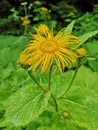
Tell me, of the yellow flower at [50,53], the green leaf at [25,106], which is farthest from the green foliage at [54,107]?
the yellow flower at [50,53]

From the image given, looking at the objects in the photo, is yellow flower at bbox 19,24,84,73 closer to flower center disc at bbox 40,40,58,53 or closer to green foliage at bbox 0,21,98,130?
flower center disc at bbox 40,40,58,53

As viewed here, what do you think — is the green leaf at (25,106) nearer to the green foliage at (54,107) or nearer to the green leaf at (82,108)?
the green foliage at (54,107)

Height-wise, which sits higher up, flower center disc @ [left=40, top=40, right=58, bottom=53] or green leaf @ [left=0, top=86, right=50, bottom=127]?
flower center disc @ [left=40, top=40, right=58, bottom=53]

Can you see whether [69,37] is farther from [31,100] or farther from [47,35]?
[31,100]

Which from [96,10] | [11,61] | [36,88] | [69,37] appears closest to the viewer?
[69,37]

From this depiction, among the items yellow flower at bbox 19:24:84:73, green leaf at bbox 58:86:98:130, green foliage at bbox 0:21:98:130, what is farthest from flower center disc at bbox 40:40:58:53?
green leaf at bbox 58:86:98:130

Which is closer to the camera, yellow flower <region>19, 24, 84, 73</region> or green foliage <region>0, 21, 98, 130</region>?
yellow flower <region>19, 24, 84, 73</region>

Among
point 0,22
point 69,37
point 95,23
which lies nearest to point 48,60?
point 69,37
